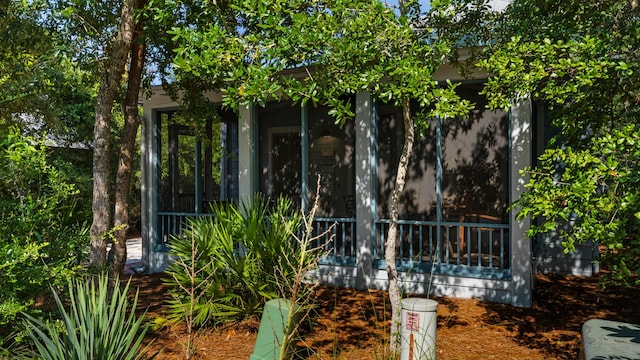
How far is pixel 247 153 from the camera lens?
322 inches

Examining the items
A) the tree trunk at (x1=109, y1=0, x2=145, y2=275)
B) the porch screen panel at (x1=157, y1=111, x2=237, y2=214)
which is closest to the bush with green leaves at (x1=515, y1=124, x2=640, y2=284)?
the tree trunk at (x1=109, y1=0, x2=145, y2=275)

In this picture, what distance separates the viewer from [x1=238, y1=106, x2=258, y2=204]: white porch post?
8172 millimetres

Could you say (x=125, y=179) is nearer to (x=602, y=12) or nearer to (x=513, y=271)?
(x=513, y=271)

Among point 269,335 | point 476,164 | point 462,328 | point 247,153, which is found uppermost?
point 247,153

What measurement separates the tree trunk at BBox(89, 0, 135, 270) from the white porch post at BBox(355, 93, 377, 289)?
3367 millimetres

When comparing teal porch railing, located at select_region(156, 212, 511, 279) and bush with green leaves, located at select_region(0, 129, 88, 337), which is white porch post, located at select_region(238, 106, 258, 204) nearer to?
teal porch railing, located at select_region(156, 212, 511, 279)

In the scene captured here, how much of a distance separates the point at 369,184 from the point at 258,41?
10.3ft

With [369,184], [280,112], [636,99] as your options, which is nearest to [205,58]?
[369,184]

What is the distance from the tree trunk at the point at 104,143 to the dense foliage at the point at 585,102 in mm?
3919

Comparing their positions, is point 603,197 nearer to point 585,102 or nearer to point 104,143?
point 585,102

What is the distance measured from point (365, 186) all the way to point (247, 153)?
2.26m

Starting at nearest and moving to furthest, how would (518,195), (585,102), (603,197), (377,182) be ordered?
(603,197) < (585,102) < (518,195) < (377,182)

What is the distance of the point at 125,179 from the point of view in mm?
5789

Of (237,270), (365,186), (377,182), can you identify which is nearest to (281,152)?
(377,182)
